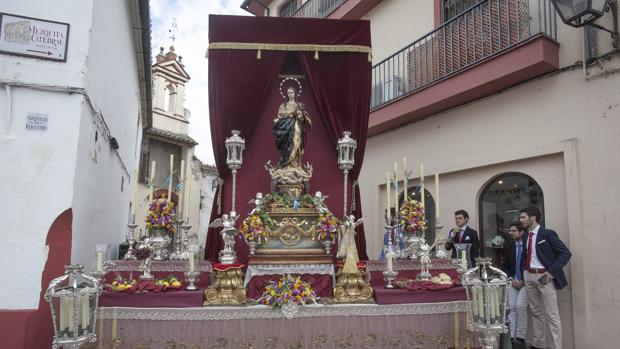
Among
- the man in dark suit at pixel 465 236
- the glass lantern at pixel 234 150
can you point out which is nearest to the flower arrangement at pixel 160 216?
the glass lantern at pixel 234 150

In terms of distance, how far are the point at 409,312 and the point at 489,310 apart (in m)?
0.77

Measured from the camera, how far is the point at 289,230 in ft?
17.0

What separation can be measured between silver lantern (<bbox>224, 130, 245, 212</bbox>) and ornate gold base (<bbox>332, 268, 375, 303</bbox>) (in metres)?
1.68

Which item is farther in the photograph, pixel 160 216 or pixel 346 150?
pixel 346 150

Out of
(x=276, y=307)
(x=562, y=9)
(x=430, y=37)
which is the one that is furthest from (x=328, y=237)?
(x=430, y=37)

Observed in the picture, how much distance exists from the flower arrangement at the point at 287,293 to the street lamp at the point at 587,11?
4.49 meters

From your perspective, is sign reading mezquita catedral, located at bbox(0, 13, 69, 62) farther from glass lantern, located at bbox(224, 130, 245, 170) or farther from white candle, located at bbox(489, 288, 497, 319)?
white candle, located at bbox(489, 288, 497, 319)

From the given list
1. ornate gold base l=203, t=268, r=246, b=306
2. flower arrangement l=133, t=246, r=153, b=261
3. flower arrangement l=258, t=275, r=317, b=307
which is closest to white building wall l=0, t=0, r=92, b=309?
flower arrangement l=133, t=246, r=153, b=261

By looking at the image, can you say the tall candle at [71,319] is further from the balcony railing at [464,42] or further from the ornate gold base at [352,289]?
the balcony railing at [464,42]

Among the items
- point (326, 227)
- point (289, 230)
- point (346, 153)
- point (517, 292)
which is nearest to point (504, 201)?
point (517, 292)

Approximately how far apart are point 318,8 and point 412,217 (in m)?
9.42

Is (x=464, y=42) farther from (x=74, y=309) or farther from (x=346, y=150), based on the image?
(x=74, y=309)

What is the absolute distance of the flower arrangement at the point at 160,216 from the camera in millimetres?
4992

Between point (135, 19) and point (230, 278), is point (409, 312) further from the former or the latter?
point (135, 19)
